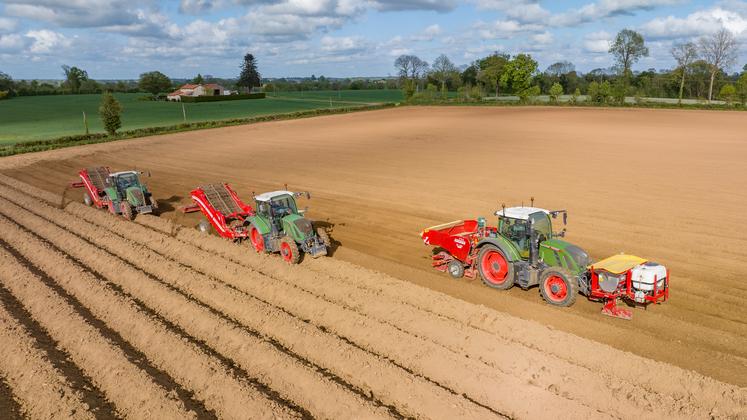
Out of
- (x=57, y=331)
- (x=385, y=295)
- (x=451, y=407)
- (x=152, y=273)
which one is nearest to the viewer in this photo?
(x=451, y=407)

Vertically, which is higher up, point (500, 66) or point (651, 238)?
point (500, 66)

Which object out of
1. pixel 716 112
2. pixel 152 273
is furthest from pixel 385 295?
pixel 716 112

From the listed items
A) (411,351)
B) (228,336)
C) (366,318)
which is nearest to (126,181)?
(228,336)

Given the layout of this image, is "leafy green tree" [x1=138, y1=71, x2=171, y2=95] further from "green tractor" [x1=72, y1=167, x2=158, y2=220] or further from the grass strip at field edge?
"green tractor" [x1=72, y1=167, x2=158, y2=220]

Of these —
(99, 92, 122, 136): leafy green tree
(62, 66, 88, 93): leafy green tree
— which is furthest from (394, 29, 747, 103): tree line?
(62, 66, 88, 93): leafy green tree

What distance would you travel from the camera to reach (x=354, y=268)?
11914 millimetres

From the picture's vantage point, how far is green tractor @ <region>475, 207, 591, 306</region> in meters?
9.84

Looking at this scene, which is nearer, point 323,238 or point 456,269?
point 456,269

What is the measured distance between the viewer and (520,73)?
84312 millimetres

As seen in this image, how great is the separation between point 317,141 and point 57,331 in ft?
97.1

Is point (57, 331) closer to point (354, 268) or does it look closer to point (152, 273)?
point (152, 273)

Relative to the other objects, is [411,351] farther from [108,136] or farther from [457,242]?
[108,136]

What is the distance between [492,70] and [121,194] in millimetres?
86519

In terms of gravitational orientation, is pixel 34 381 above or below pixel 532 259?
below
